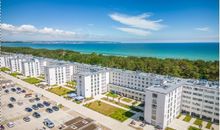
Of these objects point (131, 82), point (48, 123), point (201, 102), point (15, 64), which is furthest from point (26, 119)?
point (15, 64)

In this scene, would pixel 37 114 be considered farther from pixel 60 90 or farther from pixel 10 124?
pixel 60 90

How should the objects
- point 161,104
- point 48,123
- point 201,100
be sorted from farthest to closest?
point 201,100, point 48,123, point 161,104

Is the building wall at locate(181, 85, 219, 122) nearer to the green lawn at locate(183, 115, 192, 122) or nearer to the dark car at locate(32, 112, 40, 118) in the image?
the green lawn at locate(183, 115, 192, 122)

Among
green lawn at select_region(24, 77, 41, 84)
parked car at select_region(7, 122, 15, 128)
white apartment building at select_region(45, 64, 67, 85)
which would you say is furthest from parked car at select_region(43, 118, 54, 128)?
green lawn at select_region(24, 77, 41, 84)

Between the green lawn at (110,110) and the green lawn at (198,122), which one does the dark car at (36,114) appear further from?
the green lawn at (198,122)

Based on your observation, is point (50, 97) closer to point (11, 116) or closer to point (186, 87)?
point (11, 116)

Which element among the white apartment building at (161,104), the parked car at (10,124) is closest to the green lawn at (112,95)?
the white apartment building at (161,104)
